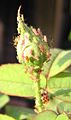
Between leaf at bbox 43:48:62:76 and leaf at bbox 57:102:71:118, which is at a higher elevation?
leaf at bbox 43:48:62:76

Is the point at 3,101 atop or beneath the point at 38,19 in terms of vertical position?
atop

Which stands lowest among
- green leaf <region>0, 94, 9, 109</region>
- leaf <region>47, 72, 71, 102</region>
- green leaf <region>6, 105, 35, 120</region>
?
green leaf <region>6, 105, 35, 120</region>

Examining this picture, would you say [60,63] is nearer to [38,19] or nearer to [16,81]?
[16,81]

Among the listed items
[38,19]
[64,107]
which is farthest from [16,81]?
[38,19]

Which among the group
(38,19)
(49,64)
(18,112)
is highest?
(49,64)

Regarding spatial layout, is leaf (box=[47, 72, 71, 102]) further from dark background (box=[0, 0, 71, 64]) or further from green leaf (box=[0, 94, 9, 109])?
dark background (box=[0, 0, 71, 64])

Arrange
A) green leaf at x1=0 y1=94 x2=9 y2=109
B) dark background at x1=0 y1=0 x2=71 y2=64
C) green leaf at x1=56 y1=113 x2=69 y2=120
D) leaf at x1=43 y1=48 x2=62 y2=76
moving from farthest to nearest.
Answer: dark background at x1=0 y1=0 x2=71 y2=64
green leaf at x1=0 y1=94 x2=9 y2=109
leaf at x1=43 y1=48 x2=62 y2=76
green leaf at x1=56 y1=113 x2=69 y2=120

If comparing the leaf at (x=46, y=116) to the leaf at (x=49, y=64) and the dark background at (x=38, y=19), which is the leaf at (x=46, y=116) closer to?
the leaf at (x=49, y=64)

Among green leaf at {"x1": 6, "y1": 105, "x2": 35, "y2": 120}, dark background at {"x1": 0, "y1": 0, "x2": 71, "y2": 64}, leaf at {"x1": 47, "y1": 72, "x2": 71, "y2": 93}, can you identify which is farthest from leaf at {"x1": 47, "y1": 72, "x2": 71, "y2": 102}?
dark background at {"x1": 0, "y1": 0, "x2": 71, "y2": 64}
